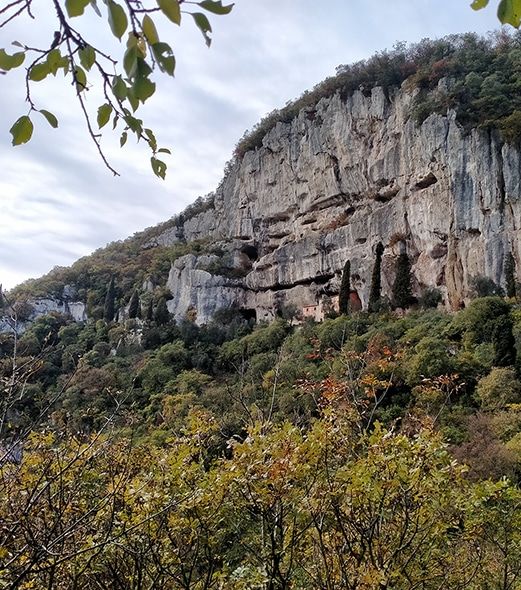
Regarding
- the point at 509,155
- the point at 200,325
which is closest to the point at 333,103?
the point at 509,155

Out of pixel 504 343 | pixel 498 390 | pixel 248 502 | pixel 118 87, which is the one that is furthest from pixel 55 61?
pixel 504 343

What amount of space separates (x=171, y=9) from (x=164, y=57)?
0.26 feet

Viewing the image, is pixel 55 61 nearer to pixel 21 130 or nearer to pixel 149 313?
pixel 21 130

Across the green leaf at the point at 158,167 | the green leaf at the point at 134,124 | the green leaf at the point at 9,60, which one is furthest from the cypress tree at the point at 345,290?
the green leaf at the point at 9,60

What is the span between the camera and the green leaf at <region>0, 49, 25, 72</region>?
901mm

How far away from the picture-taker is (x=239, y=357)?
1164 inches

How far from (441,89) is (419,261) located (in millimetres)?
11751

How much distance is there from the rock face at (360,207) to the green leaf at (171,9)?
2718 cm

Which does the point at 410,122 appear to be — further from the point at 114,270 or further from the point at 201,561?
the point at 114,270

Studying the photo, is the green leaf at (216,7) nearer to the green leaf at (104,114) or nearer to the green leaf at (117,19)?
the green leaf at (117,19)

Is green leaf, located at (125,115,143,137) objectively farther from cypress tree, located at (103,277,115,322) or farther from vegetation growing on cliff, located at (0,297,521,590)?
cypress tree, located at (103,277,115,322)

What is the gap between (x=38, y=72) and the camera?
94cm

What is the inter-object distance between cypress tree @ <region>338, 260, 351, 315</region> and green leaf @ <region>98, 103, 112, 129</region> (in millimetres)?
30698

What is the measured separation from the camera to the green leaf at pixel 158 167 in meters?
1.24
